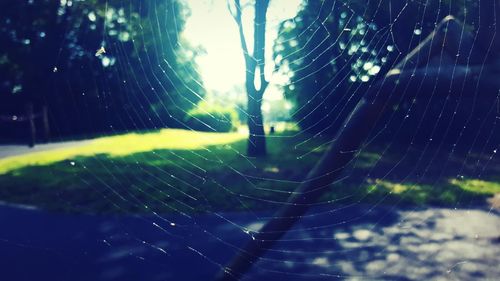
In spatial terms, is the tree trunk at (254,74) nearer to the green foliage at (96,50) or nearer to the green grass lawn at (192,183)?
the green grass lawn at (192,183)

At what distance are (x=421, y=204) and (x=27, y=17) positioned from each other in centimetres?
1098

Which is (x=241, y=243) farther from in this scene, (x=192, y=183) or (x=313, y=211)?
(x=192, y=183)

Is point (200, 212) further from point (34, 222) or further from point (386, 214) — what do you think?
point (386, 214)

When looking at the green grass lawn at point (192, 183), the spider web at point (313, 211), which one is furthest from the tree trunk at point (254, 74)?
the green grass lawn at point (192, 183)

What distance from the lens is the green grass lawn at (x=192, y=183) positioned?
7836mm

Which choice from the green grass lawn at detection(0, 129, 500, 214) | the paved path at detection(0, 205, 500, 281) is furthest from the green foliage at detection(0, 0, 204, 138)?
the paved path at detection(0, 205, 500, 281)

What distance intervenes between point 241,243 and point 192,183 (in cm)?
353

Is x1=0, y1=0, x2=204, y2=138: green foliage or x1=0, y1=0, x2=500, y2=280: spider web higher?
x1=0, y1=0, x2=204, y2=138: green foliage

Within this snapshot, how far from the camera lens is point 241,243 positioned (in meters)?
5.76

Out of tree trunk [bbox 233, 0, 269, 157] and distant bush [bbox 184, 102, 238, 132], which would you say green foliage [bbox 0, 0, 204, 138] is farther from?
tree trunk [bbox 233, 0, 269, 157]

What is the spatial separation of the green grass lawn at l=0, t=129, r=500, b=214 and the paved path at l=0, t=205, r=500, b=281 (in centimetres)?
74

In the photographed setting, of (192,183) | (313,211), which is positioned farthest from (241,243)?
(192,183)

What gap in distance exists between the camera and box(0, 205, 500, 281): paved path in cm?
467

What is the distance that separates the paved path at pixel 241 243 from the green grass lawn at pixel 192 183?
74 centimetres
